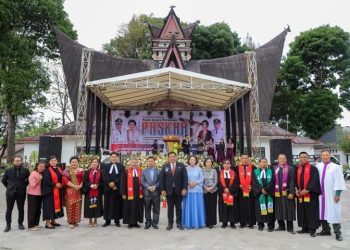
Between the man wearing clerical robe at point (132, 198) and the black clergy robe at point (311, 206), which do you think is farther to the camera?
the man wearing clerical robe at point (132, 198)

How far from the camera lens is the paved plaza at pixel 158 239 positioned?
5480mm

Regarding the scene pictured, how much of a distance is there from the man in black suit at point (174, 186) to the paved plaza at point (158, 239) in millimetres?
291

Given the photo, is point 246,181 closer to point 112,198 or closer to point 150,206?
point 150,206

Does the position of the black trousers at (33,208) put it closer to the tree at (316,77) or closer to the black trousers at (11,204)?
the black trousers at (11,204)

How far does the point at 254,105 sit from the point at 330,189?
21.7 ft

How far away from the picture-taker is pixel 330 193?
6.18 metres

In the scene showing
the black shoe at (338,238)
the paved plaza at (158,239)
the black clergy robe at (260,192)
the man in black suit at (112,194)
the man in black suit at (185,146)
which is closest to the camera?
the paved plaza at (158,239)

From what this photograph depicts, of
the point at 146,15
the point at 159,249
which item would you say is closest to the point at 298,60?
the point at 146,15

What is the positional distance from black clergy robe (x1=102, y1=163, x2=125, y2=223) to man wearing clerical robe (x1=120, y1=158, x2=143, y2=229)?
0.16 metres

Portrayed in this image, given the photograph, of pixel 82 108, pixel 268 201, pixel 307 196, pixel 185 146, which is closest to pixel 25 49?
pixel 82 108

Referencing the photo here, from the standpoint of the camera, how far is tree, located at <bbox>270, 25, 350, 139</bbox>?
2727 centimetres

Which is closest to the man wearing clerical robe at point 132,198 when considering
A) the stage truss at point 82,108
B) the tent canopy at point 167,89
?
the tent canopy at point 167,89

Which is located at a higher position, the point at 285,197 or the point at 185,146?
the point at 185,146

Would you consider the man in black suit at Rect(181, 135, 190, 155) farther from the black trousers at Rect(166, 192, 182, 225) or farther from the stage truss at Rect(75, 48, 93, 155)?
the black trousers at Rect(166, 192, 182, 225)
